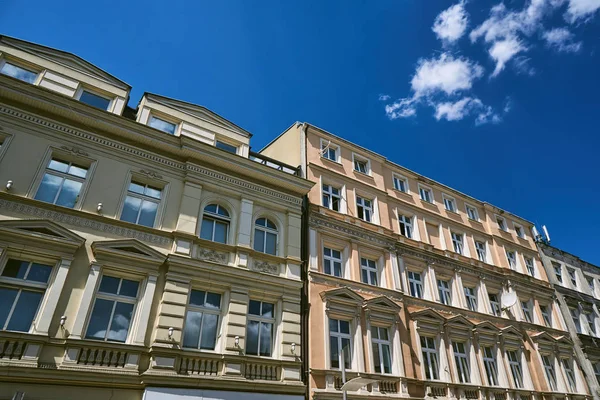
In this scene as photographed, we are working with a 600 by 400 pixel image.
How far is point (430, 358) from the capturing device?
1644 centimetres

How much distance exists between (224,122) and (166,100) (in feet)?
7.99

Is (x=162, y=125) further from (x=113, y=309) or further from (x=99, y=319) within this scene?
(x=99, y=319)

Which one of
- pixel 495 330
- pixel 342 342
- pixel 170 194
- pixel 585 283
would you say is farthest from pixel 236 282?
pixel 585 283

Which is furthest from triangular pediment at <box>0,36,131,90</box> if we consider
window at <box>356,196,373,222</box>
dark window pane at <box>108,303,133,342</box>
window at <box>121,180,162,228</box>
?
window at <box>356,196,373,222</box>

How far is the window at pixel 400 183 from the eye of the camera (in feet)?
71.5

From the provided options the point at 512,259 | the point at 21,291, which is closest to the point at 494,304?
the point at 512,259

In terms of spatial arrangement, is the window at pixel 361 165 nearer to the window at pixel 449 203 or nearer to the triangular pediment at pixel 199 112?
the window at pixel 449 203

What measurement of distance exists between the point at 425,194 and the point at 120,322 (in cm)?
1797

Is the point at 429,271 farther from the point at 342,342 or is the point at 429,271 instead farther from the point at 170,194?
the point at 170,194

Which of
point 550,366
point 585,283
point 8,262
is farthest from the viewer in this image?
point 585,283

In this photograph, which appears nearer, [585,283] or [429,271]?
[429,271]

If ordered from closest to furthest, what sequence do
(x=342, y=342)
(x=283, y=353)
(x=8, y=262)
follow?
1. (x=8, y=262)
2. (x=283, y=353)
3. (x=342, y=342)

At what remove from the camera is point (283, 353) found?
A: 12.6m

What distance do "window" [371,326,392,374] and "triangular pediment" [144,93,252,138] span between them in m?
9.86
